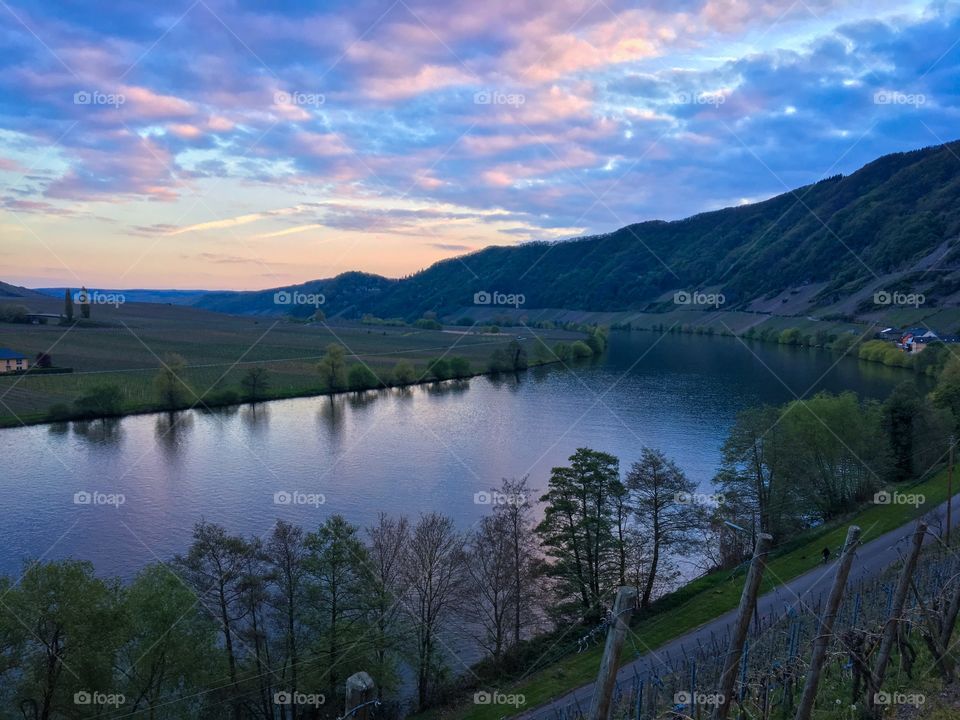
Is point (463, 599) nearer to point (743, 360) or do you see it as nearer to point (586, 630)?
point (586, 630)

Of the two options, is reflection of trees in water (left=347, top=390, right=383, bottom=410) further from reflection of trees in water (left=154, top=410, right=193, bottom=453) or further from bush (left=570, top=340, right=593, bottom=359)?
bush (left=570, top=340, right=593, bottom=359)

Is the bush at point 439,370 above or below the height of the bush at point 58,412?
above

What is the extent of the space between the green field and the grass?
42495 mm

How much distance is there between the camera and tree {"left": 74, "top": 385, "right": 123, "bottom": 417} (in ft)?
157

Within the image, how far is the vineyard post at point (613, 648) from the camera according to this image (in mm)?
5656

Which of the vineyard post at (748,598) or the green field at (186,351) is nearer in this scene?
the vineyard post at (748,598)

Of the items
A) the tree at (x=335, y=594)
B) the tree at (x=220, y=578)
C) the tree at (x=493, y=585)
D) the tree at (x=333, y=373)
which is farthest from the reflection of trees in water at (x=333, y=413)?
the tree at (x=335, y=594)

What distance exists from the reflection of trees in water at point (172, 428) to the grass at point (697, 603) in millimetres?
30030

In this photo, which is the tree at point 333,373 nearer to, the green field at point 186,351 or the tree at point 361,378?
the tree at point 361,378

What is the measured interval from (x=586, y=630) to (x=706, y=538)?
7.17 m

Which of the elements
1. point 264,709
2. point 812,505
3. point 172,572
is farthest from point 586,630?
point 812,505

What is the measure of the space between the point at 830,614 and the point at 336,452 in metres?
33.9

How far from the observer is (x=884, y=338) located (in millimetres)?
93250

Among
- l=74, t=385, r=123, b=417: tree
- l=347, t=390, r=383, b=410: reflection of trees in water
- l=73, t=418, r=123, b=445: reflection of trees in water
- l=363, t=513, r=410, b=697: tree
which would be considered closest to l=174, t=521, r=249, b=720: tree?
l=363, t=513, r=410, b=697: tree
